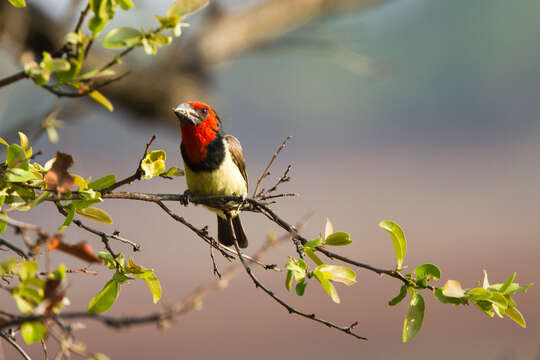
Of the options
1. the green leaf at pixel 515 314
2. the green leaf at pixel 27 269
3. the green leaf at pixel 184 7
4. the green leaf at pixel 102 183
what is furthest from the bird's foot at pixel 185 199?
the green leaf at pixel 515 314

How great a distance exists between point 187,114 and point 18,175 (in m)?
1.74

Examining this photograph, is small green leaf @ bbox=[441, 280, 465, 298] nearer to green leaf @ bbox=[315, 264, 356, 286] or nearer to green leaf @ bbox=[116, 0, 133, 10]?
green leaf @ bbox=[315, 264, 356, 286]

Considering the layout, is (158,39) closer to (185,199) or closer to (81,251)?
(81,251)

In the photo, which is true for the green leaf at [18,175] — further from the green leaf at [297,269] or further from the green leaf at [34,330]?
the green leaf at [297,269]

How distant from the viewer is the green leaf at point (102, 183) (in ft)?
5.55

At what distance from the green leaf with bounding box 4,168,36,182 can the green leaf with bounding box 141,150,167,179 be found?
1.38 feet

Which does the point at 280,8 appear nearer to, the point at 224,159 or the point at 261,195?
the point at 224,159

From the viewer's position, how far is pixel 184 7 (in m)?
1.52

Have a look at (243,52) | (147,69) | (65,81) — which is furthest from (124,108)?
(65,81)

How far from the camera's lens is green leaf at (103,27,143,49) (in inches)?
56.9

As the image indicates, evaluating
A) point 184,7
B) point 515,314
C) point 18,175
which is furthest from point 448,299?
point 18,175

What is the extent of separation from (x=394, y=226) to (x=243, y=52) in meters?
4.40

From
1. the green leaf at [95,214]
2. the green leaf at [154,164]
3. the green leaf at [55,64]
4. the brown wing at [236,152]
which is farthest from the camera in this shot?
the brown wing at [236,152]

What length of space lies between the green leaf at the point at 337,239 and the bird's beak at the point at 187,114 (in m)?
1.57
